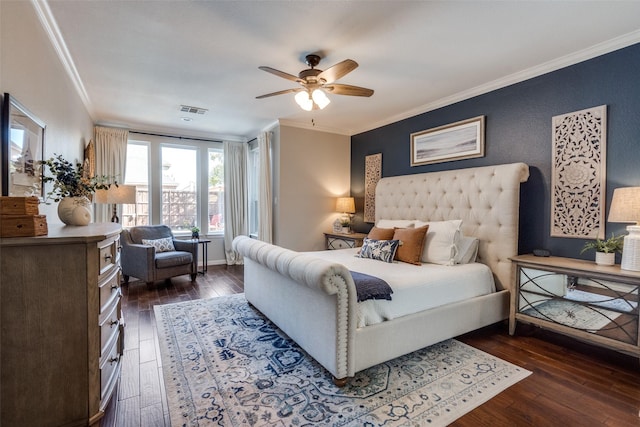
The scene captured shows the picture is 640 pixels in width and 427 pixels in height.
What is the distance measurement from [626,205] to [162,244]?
5.44m

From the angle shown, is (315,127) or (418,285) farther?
(315,127)

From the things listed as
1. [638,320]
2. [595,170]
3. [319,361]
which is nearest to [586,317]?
[638,320]

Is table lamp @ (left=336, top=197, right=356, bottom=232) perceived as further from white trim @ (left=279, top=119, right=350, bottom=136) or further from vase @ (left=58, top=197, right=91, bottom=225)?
vase @ (left=58, top=197, right=91, bottom=225)

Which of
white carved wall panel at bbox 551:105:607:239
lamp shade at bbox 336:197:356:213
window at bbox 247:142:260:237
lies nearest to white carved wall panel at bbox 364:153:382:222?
lamp shade at bbox 336:197:356:213

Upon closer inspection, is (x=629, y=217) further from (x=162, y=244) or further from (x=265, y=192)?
(x=162, y=244)

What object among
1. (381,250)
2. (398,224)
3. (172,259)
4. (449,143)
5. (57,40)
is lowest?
(172,259)

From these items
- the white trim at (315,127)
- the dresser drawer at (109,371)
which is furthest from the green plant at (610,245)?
the white trim at (315,127)

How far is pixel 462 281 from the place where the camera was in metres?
2.73

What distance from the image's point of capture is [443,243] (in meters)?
3.07

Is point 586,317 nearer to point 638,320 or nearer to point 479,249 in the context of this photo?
point 638,320

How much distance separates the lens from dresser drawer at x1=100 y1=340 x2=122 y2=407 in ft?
5.53

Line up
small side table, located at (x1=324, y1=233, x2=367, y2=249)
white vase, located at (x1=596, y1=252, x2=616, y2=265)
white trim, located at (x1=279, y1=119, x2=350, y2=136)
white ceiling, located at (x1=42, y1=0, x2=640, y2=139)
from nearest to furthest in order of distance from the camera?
white ceiling, located at (x1=42, y1=0, x2=640, y2=139), white vase, located at (x1=596, y1=252, x2=616, y2=265), small side table, located at (x1=324, y1=233, x2=367, y2=249), white trim, located at (x1=279, y1=119, x2=350, y2=136)

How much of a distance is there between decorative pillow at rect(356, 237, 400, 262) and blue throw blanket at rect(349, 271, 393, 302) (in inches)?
35.1

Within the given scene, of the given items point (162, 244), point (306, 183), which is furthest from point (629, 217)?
point (162, 244)
